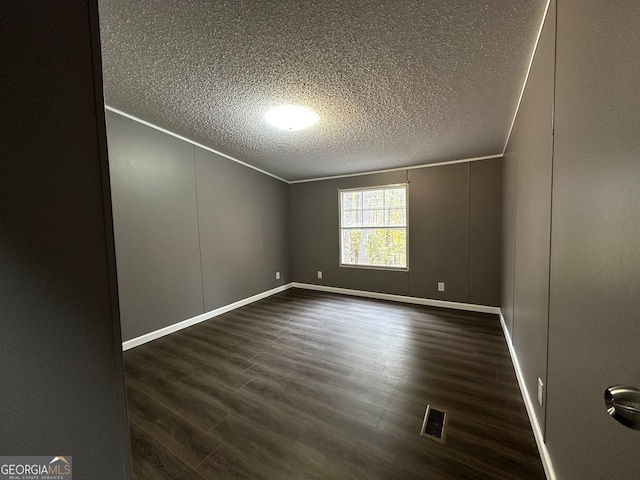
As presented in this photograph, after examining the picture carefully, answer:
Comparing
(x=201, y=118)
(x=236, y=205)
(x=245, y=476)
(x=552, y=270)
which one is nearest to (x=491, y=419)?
(x=552, y=270)

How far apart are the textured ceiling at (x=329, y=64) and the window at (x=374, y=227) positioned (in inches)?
54.5

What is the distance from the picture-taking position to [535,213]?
4.82 feet

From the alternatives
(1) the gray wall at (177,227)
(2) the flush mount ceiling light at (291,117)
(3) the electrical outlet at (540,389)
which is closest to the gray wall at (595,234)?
(3) the electrical outlet at (540,389)

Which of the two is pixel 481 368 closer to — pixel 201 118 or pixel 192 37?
pixel 192 37

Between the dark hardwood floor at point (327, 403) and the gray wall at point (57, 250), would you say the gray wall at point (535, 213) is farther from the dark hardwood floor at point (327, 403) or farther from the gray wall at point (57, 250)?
the gray wall at point (57, 250)

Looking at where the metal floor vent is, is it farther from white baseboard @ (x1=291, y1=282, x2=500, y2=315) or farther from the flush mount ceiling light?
the flush mount ceiling light

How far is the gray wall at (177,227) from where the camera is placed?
263 centimetres

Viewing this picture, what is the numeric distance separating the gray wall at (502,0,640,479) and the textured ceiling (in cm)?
35

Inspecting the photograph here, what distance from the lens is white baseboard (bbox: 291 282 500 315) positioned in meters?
3.46

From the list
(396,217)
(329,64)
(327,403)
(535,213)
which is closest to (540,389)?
(535,213)

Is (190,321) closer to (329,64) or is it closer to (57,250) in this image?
(57,250)

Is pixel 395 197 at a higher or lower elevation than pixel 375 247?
higher

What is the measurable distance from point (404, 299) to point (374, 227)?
1.33 m

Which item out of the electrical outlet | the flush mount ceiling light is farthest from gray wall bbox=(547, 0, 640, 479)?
the flush mount ceiling light
